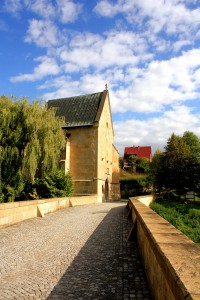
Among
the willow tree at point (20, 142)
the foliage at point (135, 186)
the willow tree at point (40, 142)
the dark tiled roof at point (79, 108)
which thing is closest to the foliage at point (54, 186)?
the willow tree at point (40, 142)

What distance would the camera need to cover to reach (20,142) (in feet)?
62.8

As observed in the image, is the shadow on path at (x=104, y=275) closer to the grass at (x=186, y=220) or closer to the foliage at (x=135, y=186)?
the grass at (x=186, y=220)

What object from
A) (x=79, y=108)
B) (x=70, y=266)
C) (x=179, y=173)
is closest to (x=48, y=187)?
(x=79, y=108)

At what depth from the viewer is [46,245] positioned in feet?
24.0

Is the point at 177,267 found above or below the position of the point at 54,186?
below

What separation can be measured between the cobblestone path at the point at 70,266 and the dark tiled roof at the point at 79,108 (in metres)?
22.4

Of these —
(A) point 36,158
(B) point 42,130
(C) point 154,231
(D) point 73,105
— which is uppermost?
(D) point 73,105

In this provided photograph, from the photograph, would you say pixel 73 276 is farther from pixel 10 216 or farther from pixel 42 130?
pixel 42 130

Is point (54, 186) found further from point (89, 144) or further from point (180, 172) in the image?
point (180, 172)

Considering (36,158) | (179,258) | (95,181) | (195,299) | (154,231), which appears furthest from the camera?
(95,181)

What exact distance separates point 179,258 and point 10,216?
874 centimetres

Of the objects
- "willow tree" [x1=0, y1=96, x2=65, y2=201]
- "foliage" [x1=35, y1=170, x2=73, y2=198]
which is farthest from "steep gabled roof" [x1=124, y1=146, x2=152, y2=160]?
"willow tree" [x1=0, y1=96, x2=65, y2=201]

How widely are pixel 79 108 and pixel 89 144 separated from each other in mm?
5456

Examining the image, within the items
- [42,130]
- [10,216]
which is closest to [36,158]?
[42,130]
